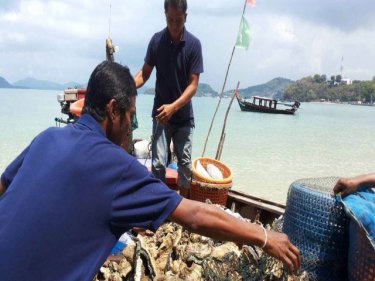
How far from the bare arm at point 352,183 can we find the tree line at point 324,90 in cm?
14873

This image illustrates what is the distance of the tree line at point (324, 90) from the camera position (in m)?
143

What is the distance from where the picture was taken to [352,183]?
3021 mm

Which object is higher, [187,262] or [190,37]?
[190,37]

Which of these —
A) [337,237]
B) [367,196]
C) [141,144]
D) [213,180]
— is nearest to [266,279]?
[337,237]

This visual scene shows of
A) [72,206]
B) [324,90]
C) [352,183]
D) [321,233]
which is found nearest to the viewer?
[72,206]

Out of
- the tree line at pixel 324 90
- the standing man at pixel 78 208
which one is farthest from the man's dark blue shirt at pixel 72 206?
the tree line at pixel 324 90

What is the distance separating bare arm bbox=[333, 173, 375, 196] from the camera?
302 centimetres

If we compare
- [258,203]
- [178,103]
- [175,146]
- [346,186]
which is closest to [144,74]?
[178,103]

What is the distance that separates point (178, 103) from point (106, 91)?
267cm

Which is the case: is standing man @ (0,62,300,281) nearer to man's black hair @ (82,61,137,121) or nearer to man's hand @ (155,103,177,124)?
man's black hair @ (82,61,137,121)

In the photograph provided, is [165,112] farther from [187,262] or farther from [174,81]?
[187,262]

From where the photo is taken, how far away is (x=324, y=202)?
10.3 ft

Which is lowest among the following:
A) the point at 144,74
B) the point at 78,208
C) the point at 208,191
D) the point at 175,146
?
the point at 208,191

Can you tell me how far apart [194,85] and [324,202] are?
6.81ft
